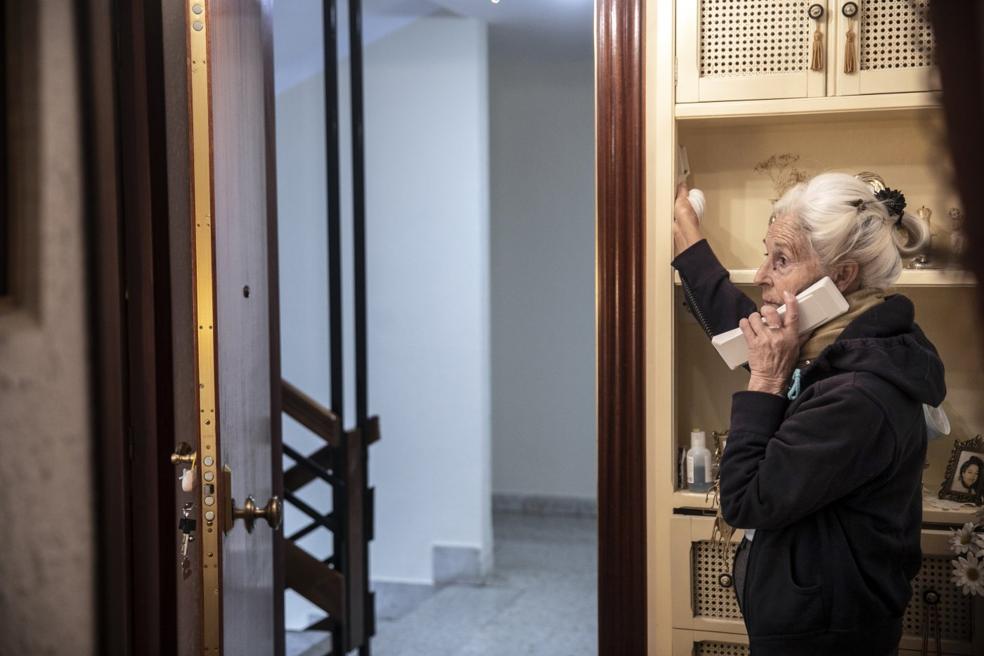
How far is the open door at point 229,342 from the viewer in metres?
1.45

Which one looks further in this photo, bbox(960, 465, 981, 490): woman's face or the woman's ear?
bbox(960, 465, 981, 490): woman's face

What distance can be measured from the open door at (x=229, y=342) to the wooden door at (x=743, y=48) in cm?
88

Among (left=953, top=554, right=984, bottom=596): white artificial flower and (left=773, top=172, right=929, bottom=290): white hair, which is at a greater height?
(left=773, top=172, right=929, bottom=290): white hair

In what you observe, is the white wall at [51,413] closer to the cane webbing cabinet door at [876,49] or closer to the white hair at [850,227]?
the white hair at [850,227]

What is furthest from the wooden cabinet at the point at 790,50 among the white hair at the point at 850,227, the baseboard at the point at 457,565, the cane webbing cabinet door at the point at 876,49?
the baseboard at the point at 457,565

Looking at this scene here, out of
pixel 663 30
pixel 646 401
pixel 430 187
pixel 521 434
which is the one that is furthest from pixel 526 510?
pixel 663 30

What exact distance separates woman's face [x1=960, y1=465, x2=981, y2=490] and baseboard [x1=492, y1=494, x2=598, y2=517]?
11.1ft

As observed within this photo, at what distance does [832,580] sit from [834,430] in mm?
264

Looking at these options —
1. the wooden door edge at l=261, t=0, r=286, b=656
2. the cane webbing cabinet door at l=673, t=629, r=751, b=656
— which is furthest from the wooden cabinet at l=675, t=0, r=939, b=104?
the cane webbing cabinet door at l=673, t=629, r=751, b=656

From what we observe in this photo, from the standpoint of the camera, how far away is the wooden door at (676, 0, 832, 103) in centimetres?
185

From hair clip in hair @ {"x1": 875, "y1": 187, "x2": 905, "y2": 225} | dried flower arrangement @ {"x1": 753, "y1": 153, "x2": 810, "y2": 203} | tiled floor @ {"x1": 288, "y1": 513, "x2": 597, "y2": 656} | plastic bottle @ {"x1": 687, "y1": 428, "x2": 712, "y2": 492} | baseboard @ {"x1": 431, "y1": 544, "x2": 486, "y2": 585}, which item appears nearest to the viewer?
hair clip in hair @ {"x1": 875, "y1": 187, "x2": 905, "y2": 225}

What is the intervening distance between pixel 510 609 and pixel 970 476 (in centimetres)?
240

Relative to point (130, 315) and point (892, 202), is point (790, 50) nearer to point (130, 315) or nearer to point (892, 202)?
point (892, 202)

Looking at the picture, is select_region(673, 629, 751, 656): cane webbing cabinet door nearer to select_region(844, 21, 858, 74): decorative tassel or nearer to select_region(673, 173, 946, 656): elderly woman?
select_region(673, 173, 946, 656): elderly woman
